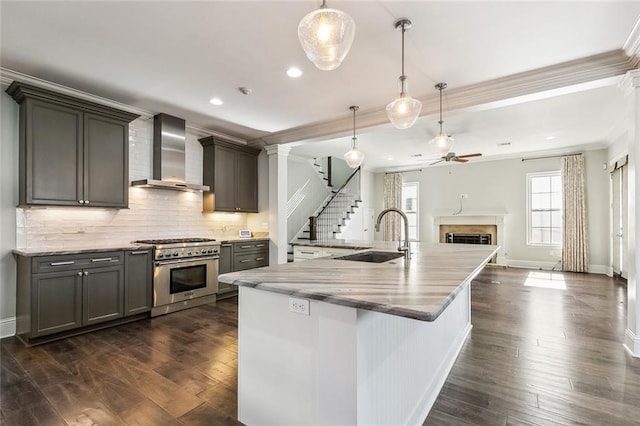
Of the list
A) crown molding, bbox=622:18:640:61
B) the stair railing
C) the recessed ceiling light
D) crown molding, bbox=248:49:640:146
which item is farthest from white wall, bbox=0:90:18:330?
crown molding, bbox=622:18:640:61

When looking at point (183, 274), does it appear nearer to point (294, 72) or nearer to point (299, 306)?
point (294, 72)

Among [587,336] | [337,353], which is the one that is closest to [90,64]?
[337,353]

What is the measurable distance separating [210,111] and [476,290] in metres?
5.10

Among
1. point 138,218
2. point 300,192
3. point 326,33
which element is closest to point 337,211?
point 300,192

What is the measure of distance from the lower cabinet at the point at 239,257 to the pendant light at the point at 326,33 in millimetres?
3612

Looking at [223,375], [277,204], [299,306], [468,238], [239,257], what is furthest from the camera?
[468,238]

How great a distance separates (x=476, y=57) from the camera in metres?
2.87

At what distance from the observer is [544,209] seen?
741 centimetres

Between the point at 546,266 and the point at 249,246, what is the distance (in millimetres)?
6903

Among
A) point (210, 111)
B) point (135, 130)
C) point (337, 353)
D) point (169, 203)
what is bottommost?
point (337, 353)

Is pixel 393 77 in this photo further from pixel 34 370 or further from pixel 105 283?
pixel 34 370

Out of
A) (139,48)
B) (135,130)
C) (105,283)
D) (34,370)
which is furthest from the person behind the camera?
(135,130)

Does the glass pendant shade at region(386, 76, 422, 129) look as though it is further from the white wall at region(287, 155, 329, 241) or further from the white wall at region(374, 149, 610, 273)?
the white wall at region(374, 149, 610, 273)

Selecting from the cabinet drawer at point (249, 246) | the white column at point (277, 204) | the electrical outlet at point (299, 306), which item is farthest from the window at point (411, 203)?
the electrical outlet at point (299, 306)
